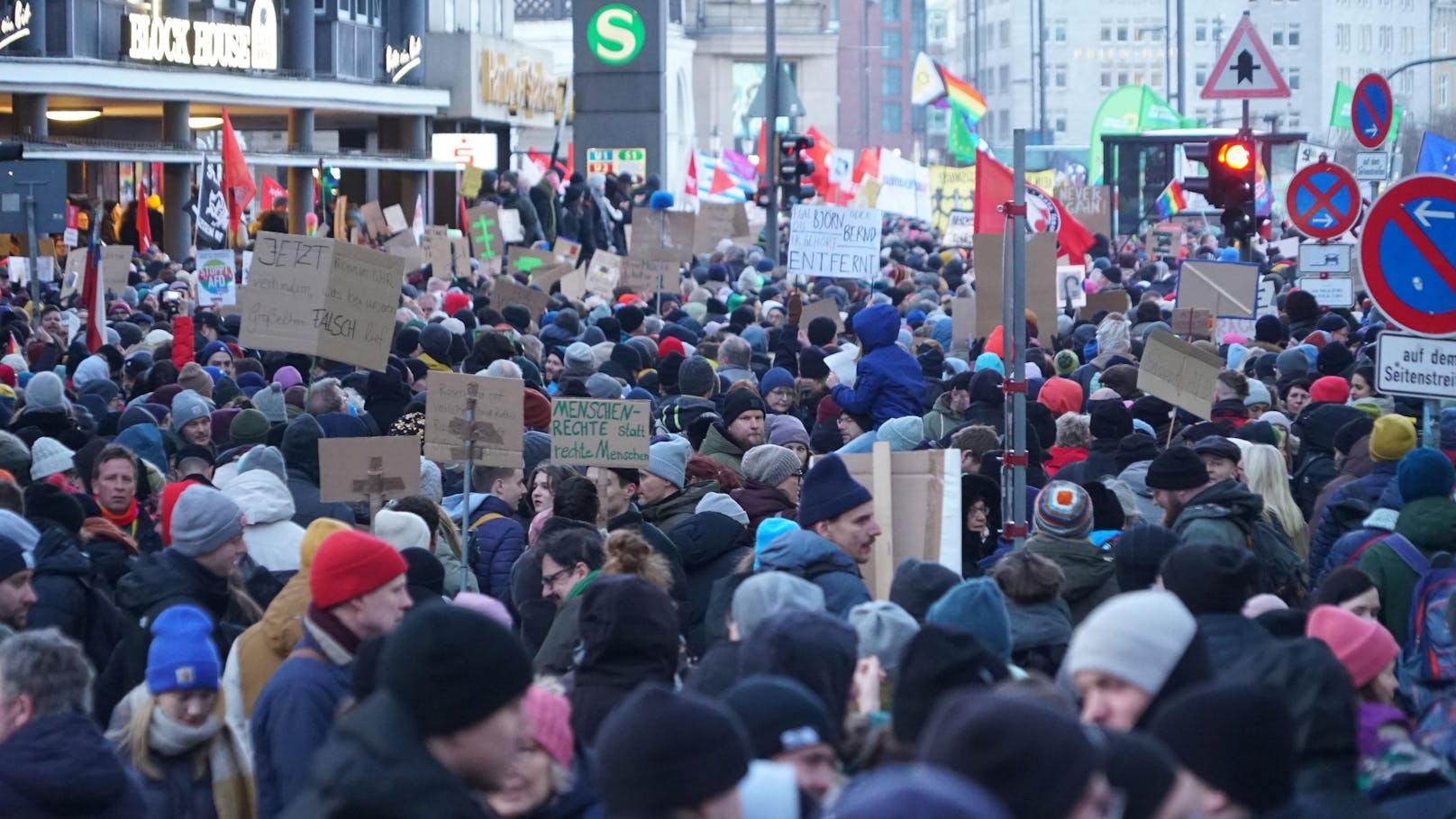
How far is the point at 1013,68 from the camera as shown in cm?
13312

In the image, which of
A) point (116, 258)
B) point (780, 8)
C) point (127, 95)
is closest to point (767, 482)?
point (116, 258)

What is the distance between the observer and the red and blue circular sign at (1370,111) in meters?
16.3

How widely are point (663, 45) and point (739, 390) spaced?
32.7 m

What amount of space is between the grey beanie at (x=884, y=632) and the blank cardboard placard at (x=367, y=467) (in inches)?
145

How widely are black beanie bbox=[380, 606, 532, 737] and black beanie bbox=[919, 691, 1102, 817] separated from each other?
1045mm

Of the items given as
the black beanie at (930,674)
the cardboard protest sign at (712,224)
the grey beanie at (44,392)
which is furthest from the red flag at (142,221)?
the black beanie at (930,674)

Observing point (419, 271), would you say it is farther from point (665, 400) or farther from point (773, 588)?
point (773, 588)

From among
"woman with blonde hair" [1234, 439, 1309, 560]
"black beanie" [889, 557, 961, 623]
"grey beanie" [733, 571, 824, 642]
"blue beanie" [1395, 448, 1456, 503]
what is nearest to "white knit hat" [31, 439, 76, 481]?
"black beanie" [889, 557, 961, 623]

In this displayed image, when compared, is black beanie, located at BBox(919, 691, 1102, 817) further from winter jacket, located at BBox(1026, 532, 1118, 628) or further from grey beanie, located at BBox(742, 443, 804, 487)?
grey beanie, located at BBox(742, 443, 804, 487)

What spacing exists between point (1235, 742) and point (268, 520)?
15.9 feet

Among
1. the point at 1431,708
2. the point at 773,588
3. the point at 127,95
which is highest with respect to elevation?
the point at 127,95

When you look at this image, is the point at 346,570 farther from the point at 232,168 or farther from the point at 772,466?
the point at 232,168

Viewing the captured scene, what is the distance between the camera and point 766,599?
530cm

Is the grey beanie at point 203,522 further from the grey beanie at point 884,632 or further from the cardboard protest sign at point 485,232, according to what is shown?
the cardboard protest sign at point 485,232
